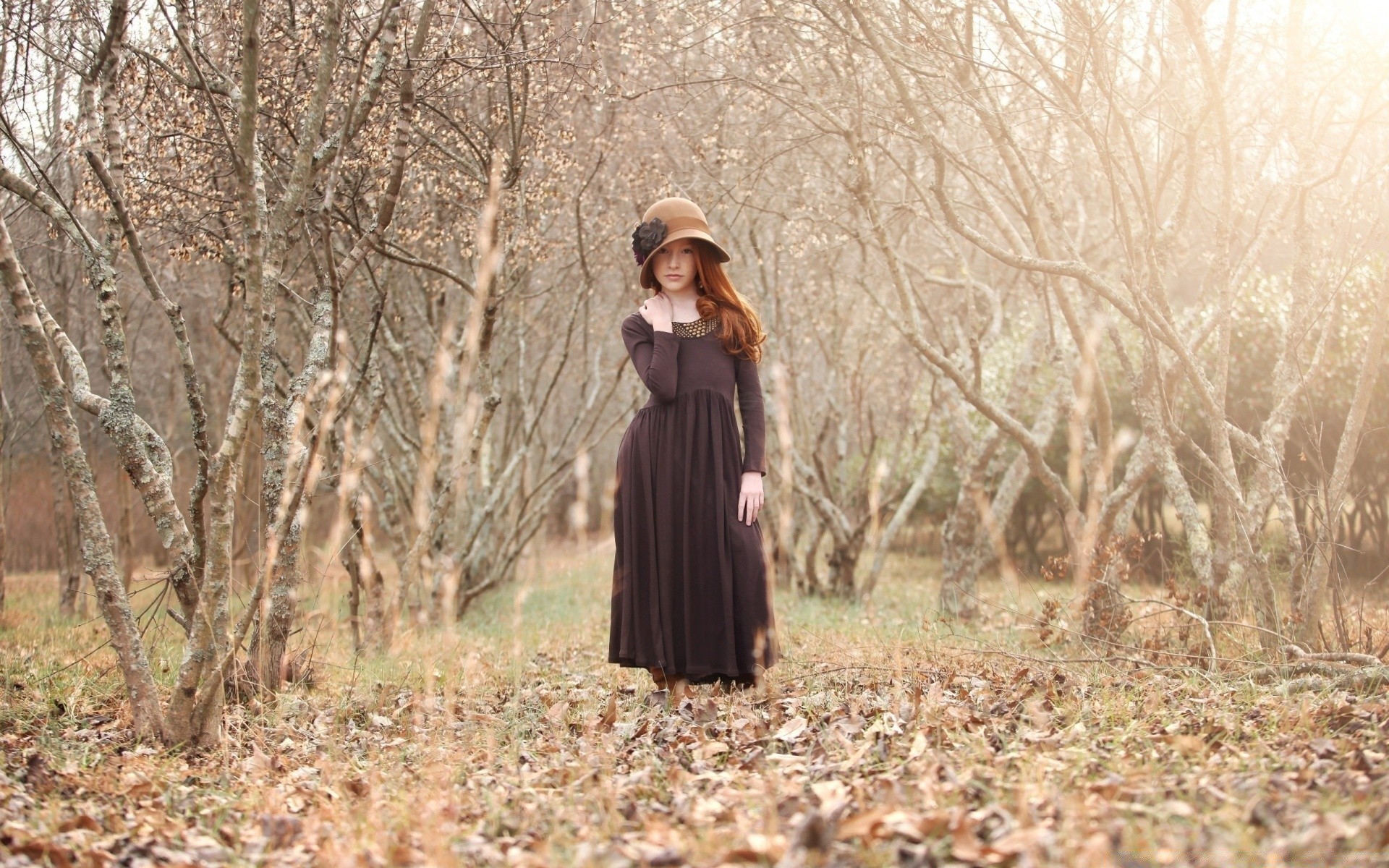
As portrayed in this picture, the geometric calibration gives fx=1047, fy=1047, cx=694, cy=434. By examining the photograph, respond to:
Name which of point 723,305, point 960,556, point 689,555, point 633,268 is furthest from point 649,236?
point 633,268

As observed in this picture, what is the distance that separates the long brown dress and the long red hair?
1.9 inches

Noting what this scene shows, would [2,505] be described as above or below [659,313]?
below

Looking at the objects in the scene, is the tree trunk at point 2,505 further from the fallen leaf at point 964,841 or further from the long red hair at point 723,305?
the fallen leaf at point 964,841

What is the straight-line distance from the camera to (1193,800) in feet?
7.50

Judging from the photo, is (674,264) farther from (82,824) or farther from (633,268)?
(633,268)

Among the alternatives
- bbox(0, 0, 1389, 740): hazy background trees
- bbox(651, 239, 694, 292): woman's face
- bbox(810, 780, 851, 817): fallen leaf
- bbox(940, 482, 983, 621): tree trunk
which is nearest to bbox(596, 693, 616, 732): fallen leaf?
bbox(0, 0, 1389, 740): hazy background trees

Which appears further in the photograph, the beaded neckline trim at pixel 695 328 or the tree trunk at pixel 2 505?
the tree trunk at pixel 2 505

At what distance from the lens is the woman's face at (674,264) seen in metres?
4.14

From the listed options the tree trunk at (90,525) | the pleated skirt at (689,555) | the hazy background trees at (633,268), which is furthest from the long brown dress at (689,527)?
the tree trunk at (90,525)

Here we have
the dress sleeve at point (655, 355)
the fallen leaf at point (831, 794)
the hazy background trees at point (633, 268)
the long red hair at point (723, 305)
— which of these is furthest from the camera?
the long red hair at point (723, 305)

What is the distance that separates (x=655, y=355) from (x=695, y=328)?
0.23m

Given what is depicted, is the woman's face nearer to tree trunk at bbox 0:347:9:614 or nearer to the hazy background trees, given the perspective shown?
the hazy background trees

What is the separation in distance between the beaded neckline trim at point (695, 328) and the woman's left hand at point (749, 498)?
0.58 meters

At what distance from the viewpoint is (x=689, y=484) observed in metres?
4.01
